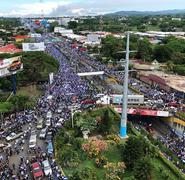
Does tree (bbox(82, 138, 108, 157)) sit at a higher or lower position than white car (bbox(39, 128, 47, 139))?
higher

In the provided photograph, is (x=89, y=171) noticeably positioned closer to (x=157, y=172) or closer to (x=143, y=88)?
(x=157, y=172)

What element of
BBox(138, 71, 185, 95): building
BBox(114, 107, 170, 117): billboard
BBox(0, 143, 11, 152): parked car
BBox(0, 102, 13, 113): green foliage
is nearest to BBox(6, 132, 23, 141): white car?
BBox(0, 143, 11, 152): parked car

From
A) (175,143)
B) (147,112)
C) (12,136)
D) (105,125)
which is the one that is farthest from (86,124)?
(147,112)

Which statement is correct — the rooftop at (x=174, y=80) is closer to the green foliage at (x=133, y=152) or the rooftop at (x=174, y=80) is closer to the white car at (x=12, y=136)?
the green foliage at (x=133, y=152)

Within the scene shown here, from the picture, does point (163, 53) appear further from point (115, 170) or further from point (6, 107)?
point (115, 170)

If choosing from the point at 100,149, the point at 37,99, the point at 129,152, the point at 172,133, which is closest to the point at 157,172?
the point at 129,152

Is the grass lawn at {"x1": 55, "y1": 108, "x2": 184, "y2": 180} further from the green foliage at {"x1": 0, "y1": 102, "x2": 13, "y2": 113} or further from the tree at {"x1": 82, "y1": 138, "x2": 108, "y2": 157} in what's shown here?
Answer: the green foliage at {"x1": 0, "y1": 102, "x2": 13, "y2": 113}
